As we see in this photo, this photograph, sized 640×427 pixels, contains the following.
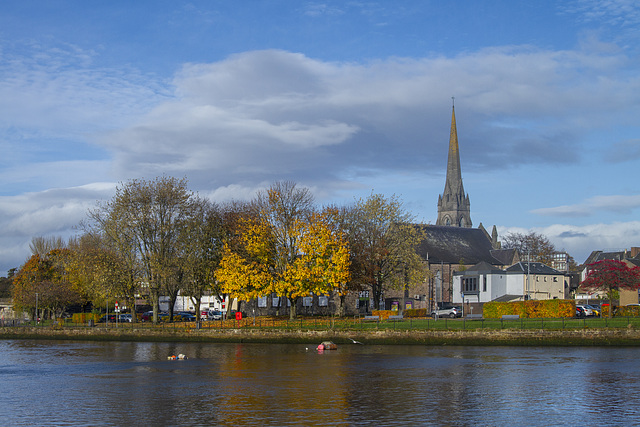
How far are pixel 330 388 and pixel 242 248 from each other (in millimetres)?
43898

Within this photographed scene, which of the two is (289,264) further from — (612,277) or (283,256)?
(612,277)

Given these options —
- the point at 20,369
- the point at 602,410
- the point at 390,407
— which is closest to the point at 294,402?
the point at 390,407

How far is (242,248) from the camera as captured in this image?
77.2m

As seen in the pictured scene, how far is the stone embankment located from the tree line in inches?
221

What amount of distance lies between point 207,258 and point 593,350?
45828 mm

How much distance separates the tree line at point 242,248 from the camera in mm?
72625

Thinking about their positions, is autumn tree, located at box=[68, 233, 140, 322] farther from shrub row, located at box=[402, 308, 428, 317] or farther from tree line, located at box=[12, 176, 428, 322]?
shrub row, located at box=[402, 308, 428, 317]

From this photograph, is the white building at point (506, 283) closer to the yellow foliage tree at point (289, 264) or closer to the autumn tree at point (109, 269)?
the yellow foliage tree at point (289, 264)

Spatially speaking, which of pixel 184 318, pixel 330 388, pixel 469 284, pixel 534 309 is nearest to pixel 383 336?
pixel 534 309

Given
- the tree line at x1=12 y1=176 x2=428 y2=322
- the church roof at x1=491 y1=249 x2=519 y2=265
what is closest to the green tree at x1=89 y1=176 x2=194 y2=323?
the tree line at x1=12 y1=176 x2=428 y2=322

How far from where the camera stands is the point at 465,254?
119 meters

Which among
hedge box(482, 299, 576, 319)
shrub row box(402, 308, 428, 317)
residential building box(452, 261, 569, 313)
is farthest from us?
residential building box(452, 261, 569, 313)

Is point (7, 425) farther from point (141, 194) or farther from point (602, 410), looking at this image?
point (141, 194)

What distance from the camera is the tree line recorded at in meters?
72.6
